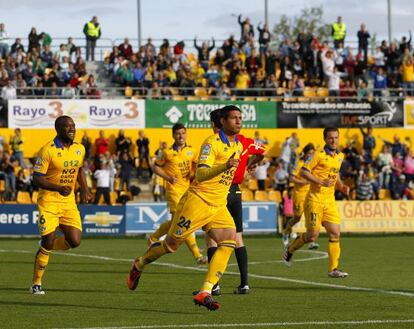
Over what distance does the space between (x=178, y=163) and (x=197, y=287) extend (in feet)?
13.7

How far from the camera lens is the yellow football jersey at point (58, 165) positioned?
15.9 m

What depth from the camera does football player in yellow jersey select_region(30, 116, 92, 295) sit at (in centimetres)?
1591

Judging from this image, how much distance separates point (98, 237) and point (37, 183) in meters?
21.1

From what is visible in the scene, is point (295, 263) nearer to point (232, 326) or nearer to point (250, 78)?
point (232, 326)

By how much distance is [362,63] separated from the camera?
48.4 meters

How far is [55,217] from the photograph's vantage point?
A: 53.0ft

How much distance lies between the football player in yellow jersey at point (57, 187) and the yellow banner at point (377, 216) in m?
23.0

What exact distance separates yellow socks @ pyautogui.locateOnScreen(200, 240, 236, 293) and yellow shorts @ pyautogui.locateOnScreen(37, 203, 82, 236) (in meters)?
3.38

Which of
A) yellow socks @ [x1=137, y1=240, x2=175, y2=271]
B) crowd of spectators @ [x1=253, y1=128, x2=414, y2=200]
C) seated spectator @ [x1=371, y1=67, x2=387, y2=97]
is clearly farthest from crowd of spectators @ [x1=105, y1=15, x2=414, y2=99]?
yellow socks @ [x1=137, y1=240, x2=175, y2=271]

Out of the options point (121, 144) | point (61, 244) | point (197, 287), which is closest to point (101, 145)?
point (121, 144)

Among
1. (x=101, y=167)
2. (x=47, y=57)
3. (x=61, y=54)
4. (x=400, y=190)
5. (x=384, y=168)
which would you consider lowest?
(x=400, y=190)

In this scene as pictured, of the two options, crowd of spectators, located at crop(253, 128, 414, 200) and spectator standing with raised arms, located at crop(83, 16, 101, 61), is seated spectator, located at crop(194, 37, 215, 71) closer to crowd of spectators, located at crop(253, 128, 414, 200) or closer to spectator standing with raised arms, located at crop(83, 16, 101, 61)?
spectator standing with raised arms, located at crop(83, 16, 101, 61)

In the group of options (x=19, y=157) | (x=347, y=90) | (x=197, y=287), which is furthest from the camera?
(x=347, y=90)

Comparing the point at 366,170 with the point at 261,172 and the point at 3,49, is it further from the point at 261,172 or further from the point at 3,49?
the point at 3,49
